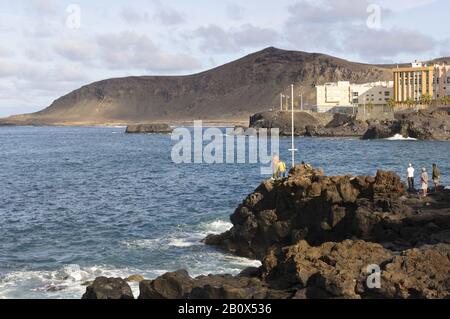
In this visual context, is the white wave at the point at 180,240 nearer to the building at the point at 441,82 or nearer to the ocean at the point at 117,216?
the ocean at the point at 117,216

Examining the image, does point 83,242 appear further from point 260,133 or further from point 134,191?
point 260,133

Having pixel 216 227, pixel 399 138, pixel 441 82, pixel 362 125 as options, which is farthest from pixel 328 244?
pixel 441 82

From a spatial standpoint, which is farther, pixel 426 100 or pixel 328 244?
pixel 426 100

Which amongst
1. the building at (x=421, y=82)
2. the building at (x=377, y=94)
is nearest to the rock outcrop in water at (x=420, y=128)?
the building at (x=421, y=82)

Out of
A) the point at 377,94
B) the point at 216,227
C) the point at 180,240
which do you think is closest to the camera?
the point at 180,240

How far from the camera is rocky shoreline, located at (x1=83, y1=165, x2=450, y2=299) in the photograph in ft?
54.3

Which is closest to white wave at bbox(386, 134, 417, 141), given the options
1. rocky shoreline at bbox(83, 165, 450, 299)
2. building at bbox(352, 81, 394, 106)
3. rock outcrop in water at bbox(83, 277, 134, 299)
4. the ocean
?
the ocean

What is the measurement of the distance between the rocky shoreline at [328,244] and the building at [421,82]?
5890 inches

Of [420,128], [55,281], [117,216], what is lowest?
[55,281]

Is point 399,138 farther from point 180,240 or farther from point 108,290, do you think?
point 108,290

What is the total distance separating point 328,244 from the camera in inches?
771

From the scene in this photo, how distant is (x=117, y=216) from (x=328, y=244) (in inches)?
890

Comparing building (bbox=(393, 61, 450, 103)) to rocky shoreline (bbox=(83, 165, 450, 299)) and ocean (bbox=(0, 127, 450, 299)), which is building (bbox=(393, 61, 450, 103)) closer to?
ocean (bbox=(0, 127, 450, 299))
